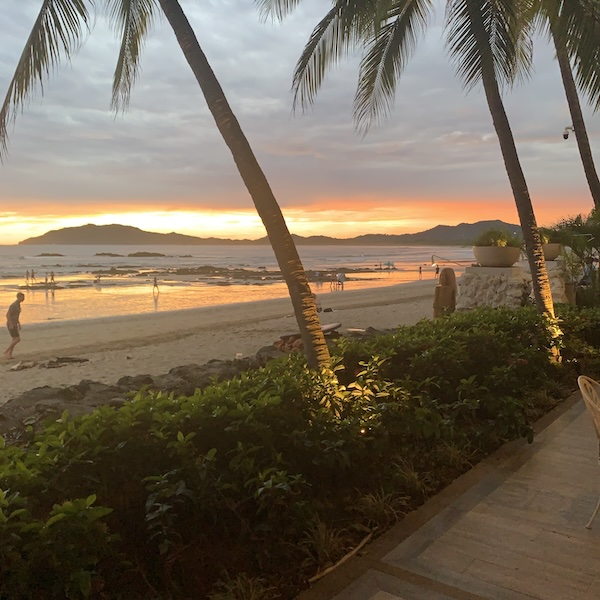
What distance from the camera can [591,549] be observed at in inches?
117

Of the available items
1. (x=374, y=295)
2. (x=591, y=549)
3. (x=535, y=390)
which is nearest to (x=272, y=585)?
(x=591, y=549)

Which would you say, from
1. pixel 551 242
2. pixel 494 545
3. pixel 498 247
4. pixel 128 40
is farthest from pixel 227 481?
pixel 551 242

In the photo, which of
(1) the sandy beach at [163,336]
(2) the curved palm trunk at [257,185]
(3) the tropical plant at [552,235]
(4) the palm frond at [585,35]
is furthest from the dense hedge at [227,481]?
(3) the tropical plant at [552,235]

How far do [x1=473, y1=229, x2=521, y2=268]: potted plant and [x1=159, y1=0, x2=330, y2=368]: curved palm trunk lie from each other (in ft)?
24.2

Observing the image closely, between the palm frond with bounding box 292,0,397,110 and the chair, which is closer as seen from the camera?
the chair

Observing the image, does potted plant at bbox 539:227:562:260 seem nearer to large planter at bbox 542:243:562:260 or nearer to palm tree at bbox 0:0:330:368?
large planter at bbox 542:243:562:260

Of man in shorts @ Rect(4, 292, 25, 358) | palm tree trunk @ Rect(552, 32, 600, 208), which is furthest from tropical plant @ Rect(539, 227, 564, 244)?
man in shorts @ Rect(4, 292, 25, 358)

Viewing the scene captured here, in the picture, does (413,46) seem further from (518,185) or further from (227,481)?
(227,481)

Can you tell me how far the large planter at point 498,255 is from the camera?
10.5 metres

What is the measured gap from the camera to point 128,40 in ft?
16.2

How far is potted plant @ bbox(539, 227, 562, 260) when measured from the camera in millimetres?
11430

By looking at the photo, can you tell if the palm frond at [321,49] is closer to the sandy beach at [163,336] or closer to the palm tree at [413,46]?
the palm tree at [413,46]

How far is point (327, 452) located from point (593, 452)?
2.44 m

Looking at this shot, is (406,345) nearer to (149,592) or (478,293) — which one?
(149,592)
